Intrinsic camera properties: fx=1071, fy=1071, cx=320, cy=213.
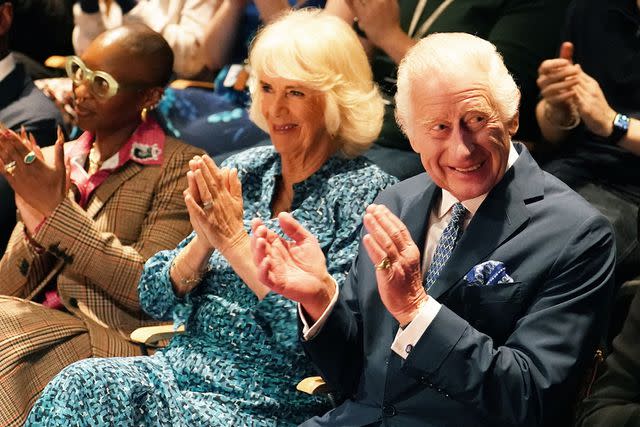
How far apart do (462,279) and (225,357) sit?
89 cm

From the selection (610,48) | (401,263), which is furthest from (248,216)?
(610,48)

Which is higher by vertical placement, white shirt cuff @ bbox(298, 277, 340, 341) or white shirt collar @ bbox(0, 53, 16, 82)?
white shirt collar @ bbox(0, 53, 16, 82)

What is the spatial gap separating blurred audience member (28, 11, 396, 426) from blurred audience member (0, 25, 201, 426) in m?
0.30

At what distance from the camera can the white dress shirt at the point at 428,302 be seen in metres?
2.39

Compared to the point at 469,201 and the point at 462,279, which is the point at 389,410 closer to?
the point at 462,279

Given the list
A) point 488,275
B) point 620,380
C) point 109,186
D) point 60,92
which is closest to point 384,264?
point 488,275

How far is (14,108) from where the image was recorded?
4328mm

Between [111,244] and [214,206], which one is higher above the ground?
[214,206]

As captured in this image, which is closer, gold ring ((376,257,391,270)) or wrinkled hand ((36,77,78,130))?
gold ring ((376,257,391,270))

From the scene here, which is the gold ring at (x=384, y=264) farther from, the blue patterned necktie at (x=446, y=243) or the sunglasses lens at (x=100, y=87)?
the sunglasses lens at (x=100, y=87)

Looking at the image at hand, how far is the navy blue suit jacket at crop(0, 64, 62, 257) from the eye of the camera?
4211mm

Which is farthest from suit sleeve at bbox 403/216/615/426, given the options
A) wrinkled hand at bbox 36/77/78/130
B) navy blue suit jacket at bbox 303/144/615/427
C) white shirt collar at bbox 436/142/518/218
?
wrinkled hand at bbox 36/77/78/130

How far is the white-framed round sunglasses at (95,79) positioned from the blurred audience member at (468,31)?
899 mm

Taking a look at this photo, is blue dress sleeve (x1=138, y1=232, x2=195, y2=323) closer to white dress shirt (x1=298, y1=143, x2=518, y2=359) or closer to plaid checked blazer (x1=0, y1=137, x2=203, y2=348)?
plaid checked blazer (x1=0, y1=137, x2=203, y2=348)
